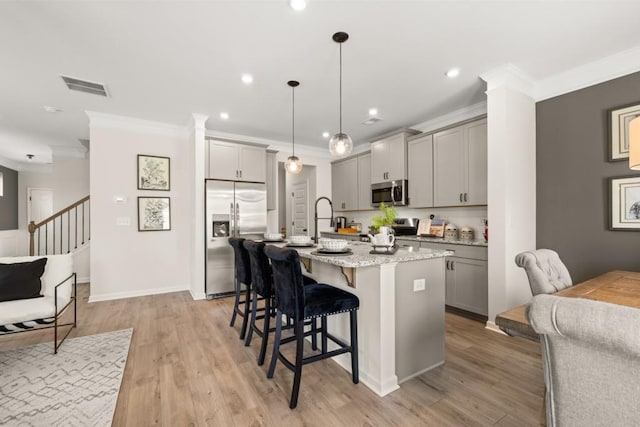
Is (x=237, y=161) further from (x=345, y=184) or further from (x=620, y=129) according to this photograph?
(x=620, y=129)

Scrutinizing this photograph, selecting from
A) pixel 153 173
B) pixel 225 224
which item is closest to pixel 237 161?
pixel 225 224

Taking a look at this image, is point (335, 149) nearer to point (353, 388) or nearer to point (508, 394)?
point (353, 388)

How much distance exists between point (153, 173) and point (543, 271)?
511 cm

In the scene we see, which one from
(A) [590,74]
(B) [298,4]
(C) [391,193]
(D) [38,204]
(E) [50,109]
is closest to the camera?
(B) [298,4]

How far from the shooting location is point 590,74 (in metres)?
2.90

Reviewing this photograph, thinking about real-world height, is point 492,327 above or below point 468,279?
below

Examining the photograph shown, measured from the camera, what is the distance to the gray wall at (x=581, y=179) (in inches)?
107

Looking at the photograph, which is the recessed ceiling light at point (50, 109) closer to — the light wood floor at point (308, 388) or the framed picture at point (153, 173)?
the framed picture at point (153, 173)

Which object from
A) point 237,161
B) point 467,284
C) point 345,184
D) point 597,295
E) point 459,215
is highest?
point 237,161

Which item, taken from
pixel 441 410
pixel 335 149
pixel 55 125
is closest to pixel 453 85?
pixel 335 149

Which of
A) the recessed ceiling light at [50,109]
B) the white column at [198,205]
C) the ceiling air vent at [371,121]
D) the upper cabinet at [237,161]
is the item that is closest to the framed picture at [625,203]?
the ceiling air vent at [371,121]

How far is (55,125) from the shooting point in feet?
15.1

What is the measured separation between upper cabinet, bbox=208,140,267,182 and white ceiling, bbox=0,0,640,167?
796mm

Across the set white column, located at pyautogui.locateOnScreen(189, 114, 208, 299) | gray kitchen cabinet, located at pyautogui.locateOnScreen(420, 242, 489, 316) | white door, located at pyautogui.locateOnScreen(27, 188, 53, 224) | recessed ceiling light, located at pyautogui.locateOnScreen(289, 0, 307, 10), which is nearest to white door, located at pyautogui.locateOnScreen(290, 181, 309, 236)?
white column, located at pyautogui.locateOnScreen(189, 114, 208, 299)
